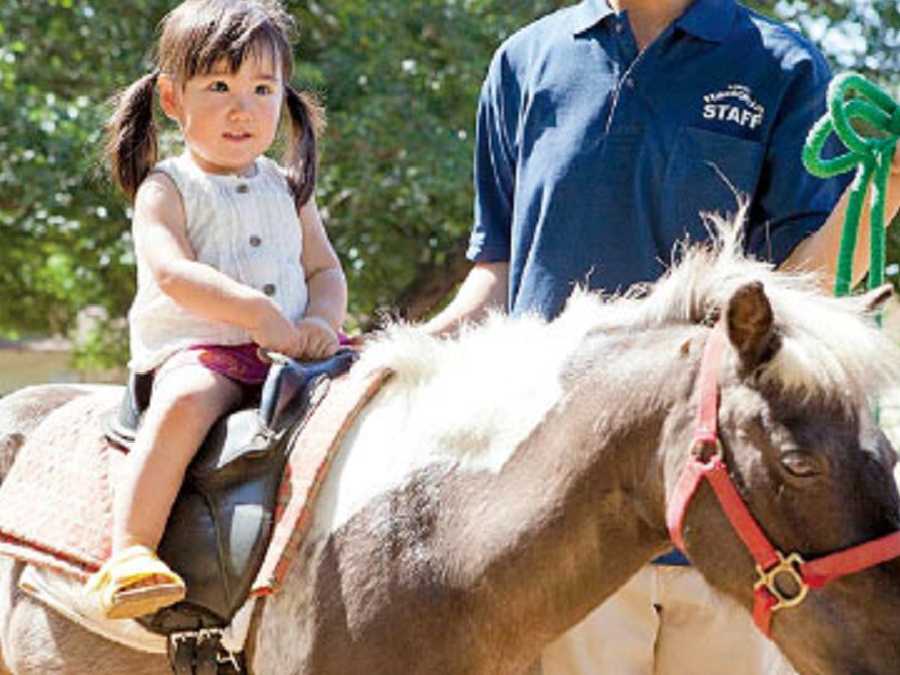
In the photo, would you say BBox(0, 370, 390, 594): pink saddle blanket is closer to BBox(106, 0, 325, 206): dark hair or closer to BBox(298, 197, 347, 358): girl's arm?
BBox(298, 197, 347, 358): girl's arm

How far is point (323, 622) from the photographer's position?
283cm

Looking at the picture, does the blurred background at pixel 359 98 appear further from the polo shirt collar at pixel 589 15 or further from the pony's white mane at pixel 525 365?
the pony's white mane at pixel 525 365

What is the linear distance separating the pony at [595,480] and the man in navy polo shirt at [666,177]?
1.60ft

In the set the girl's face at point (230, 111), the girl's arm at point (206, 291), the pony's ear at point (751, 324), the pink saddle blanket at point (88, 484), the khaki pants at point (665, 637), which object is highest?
the girl's face at point (230, 111)

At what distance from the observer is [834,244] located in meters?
3.21

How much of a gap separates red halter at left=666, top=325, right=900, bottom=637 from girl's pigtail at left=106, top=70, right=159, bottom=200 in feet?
5.30

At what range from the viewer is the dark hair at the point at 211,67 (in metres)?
3.39

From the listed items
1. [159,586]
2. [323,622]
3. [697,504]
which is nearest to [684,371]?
[697,504]

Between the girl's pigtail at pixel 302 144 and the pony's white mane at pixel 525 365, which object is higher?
the girl's pigtail at pixel 302 144

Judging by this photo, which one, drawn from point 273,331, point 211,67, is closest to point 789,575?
point 273,331

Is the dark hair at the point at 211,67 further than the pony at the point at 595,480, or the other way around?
the dark hair at the point at 211,67

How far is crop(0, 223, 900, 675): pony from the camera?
8.00 feet

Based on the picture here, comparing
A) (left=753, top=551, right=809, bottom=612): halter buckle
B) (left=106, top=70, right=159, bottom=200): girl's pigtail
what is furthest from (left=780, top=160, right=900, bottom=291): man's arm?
(left=106, top=70, right=159, bottom=200): girl's pigtail

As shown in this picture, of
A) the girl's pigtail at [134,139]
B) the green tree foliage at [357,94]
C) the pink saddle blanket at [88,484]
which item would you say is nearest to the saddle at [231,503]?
the pink saddle blanket at [88,484]
